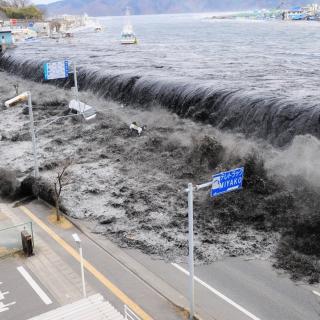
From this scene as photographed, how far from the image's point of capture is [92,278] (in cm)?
1886

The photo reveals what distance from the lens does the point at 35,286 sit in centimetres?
1809

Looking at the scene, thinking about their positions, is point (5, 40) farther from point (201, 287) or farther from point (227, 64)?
point (201, 287)

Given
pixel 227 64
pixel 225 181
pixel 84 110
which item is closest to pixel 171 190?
pixel 225 181

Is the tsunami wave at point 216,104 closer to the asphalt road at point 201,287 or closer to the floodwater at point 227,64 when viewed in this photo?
the floodwater at point 227,64

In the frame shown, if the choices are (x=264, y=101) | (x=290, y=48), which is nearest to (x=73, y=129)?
(x=264, y=101)

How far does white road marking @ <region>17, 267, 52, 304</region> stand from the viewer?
56.5 ft

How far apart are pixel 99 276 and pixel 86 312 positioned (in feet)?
14.5

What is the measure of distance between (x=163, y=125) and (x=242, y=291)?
1003 inches

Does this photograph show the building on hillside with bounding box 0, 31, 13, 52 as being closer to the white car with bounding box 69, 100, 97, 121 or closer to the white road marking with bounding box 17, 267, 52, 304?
the white car with bounding box 69, 100, 97, 121

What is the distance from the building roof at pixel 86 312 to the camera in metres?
14.3

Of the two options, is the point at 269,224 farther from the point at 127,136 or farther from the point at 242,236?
the point at 127,136

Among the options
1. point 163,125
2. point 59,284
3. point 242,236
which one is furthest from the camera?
point 163,125

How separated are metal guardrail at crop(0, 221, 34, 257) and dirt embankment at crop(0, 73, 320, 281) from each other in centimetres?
427

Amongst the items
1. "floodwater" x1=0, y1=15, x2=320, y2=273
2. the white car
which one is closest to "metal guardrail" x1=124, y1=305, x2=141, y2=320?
"floodwater" x1=0, y1=15, x2=320, y2=273
